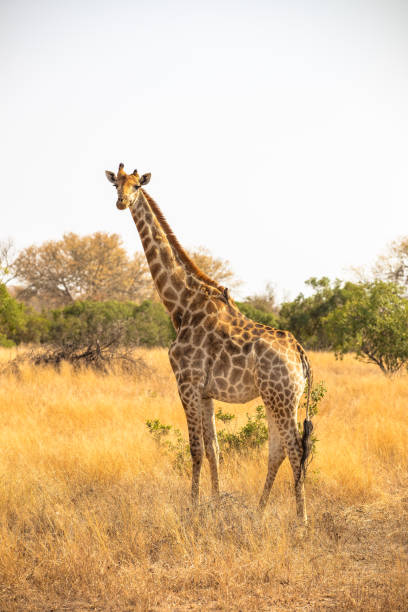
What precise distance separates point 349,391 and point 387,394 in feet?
3.57

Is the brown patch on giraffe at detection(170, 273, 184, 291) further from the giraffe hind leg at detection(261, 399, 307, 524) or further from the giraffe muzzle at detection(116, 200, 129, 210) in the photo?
the giraffe hind leg at detection(261, 399, 307, 524)

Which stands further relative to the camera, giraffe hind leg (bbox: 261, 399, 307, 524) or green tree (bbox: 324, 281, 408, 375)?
green tree (bbox: 324, 281, 408, 375)

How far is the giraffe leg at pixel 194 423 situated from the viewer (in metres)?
5.33

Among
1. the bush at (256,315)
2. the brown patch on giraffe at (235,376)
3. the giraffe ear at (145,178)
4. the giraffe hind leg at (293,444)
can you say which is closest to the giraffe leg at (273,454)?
the giraffe hind leg at (293,444)

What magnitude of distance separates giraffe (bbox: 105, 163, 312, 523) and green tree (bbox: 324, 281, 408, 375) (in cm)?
900

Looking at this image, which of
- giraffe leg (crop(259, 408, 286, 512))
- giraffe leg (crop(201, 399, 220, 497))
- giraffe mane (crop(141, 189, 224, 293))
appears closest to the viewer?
giraffe leg (crop(259, 408, 286, 512))

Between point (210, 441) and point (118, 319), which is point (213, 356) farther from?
point (118, 319)

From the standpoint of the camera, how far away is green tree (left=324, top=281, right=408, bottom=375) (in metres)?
13.8

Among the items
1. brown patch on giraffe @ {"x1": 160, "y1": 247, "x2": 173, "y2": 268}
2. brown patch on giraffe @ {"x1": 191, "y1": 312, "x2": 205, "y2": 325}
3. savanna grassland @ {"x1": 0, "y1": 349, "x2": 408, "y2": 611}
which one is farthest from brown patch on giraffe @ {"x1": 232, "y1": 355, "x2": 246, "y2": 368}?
savanna grassland @ {"x1": 0, "y1": 349, "x2": 408, "y2": 611}

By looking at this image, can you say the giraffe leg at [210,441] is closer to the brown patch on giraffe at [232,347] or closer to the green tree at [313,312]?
the brown patch on giraffe at [232,347]

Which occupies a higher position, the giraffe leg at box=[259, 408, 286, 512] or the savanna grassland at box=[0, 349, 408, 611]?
the giraffe leg at box=[259, 408, 286, 512]

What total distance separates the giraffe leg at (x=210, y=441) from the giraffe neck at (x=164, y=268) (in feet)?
3.08

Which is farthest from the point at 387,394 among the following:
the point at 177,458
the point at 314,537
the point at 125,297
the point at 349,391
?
the point at 125,297

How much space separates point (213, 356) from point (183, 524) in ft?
5.33
